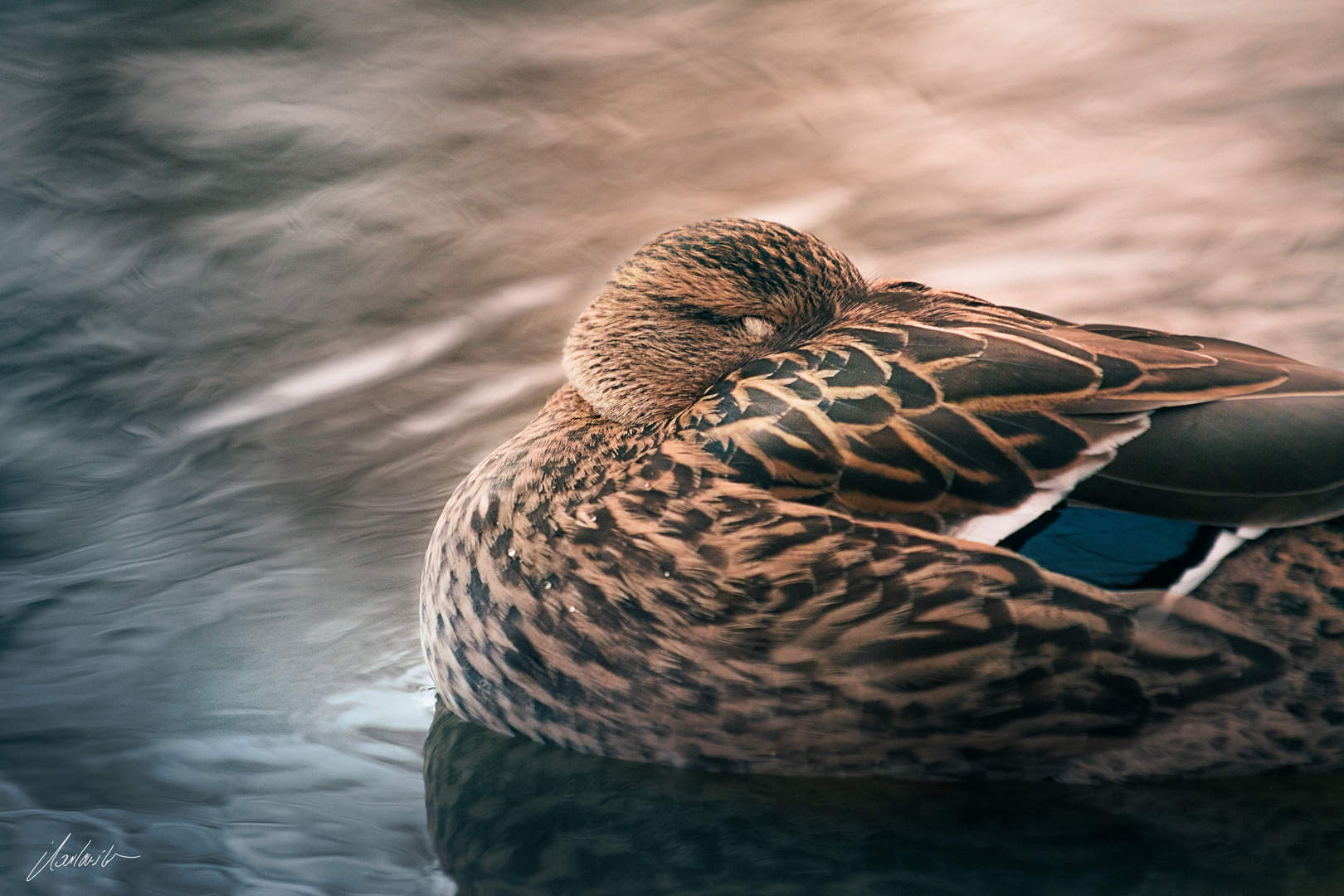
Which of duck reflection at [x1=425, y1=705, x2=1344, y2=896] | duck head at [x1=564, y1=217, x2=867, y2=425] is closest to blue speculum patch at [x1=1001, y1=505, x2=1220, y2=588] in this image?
duck reflection at [x1=425, y1=705, x2=1344, y2=896]

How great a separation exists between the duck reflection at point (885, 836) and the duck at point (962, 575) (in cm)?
4

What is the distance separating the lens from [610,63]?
16.0 ft

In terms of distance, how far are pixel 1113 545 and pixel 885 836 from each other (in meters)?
0.55

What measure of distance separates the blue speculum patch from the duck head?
65 centimetres

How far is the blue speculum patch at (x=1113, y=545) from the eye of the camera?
69.9 inches

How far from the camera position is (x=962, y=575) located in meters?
1.77

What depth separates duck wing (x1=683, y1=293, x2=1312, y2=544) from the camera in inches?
71.2

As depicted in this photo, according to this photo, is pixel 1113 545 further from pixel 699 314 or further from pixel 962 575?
pixel 699 314

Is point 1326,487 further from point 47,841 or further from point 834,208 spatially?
point 834,208

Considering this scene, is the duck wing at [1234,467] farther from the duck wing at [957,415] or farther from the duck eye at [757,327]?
the duck eye at [757,327]

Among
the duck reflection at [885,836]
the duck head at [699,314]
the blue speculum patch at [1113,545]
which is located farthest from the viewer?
the duck head at [699,314]
